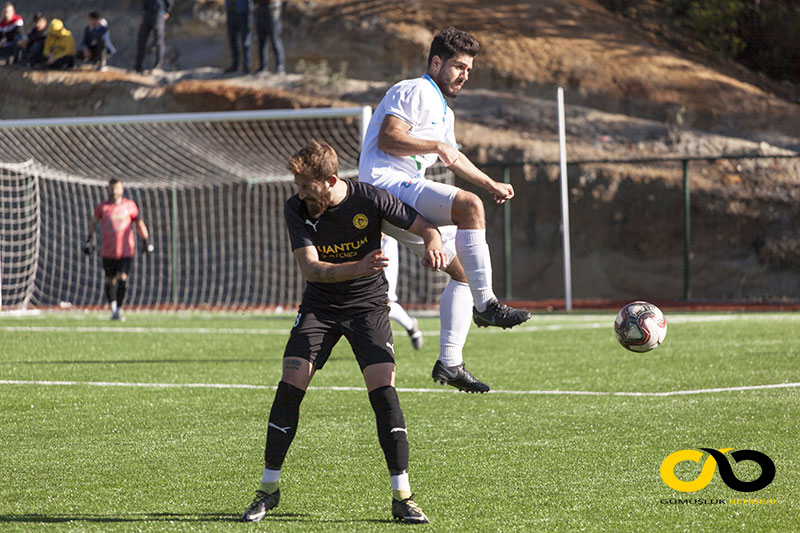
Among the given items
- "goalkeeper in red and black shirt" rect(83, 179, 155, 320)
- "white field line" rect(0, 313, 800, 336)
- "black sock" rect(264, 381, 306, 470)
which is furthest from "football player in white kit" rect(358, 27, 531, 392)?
"goalkeeper in red and black shirt" rect(83, 179, 155, 320)

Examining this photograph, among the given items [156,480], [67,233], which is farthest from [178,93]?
[156,480]

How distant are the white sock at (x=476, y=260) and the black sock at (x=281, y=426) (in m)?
1.64

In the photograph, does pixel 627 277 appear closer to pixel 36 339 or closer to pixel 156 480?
pixel 36 339

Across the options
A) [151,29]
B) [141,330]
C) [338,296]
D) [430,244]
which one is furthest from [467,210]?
[151,29]

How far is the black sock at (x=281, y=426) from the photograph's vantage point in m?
4.86

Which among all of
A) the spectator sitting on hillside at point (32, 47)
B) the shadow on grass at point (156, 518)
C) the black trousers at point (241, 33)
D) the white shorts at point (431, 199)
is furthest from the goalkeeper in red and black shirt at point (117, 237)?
the spectator sitting on hillside at point (32, 47)

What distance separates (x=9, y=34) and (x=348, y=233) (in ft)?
82.6

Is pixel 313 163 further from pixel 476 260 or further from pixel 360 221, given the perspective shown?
pixel 476 260

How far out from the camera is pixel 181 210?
25.5 metres

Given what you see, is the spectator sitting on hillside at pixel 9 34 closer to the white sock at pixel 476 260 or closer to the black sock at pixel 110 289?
the black sock at pixel 110 289

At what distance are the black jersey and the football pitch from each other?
1.01m

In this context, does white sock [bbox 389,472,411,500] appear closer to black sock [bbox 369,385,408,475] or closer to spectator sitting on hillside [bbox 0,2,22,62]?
black sock [bbox 369,385,408,475]

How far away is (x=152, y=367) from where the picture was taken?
10547 mm

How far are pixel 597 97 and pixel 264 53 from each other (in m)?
8.71
